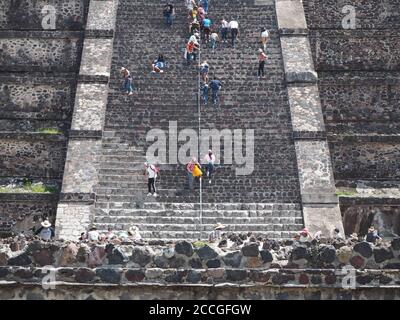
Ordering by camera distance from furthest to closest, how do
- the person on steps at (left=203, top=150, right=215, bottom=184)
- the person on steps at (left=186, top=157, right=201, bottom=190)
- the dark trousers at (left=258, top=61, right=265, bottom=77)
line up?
the dark trousers at (left=258, top=61, right=265, bottom=77), the person on steps at (left=203, top=150, right=215, bottom=184), the person on steps at (left=186, top=157, right=201, bottom=190)

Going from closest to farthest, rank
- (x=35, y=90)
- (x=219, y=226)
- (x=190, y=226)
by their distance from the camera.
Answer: (x=219, y=226), (x=190, y=226), (x=35, y=90)

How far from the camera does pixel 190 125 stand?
81.4 feet

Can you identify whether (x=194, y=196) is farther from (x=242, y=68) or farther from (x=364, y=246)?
(x=364, y=246)

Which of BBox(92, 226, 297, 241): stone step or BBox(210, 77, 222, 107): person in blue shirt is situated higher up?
BBox(210, 77, 222, 107): person in blue shirt

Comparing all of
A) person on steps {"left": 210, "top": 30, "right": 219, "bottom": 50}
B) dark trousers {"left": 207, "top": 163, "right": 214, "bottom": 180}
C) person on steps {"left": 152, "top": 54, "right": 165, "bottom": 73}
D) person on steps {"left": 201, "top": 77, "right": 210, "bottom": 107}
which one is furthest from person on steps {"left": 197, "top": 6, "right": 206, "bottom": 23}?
dark trousers {"left": 207, "top": 163, "right": 214, "bottom": 180}

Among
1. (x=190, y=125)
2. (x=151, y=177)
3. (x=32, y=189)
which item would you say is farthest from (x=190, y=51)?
(x=32, y=189)

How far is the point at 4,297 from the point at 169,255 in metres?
1.96

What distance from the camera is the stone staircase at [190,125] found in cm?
2227

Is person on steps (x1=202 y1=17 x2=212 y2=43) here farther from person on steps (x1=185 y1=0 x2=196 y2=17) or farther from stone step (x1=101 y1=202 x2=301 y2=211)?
stone step (x1=101 y1=202 x2=301 y2=211)

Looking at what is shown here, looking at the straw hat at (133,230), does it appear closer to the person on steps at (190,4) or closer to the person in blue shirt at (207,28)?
the person in blue shirt at (207,28)

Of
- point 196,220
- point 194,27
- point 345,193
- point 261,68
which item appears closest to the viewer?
point 196,220

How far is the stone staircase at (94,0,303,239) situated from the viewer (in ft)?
73.0

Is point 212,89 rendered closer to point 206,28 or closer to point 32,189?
point 206,28

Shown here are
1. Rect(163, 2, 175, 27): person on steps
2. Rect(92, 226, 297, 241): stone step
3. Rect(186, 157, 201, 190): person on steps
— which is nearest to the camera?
Rect(92, 226, 297, 241): stone step
